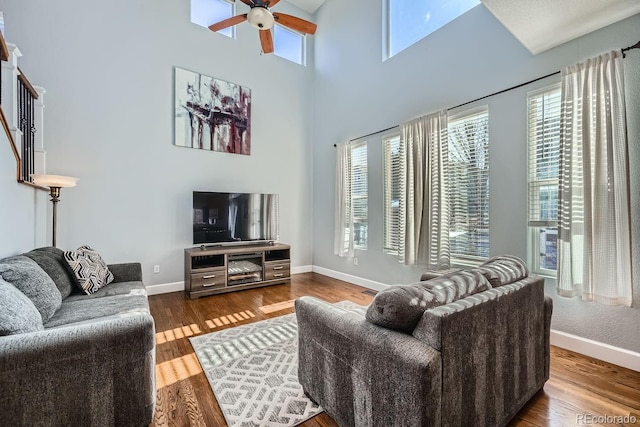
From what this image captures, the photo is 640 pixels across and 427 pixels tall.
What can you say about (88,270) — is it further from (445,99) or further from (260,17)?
(445,99)

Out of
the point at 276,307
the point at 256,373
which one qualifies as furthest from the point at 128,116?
the point at 256,373

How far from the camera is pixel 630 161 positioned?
2098 millimetres

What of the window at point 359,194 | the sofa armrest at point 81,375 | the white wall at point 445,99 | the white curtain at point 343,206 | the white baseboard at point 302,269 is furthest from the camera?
the white baseboard at point 302,269

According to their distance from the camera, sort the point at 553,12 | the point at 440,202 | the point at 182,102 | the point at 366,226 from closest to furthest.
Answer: the point at 553,12
the point at 440,202
the point at 182,102
the point at 366,226

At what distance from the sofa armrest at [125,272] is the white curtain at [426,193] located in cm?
303

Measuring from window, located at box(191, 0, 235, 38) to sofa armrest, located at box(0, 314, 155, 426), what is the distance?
4432 millimetres

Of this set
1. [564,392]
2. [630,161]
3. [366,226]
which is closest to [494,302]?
[564,392]

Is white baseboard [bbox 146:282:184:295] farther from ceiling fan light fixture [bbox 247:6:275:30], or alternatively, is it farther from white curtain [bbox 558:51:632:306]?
white curtain [bbox 558:51:632:306]

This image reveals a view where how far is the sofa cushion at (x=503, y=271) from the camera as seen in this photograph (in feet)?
5.21

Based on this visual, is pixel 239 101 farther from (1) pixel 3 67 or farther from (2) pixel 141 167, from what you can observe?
(1) pixel 3 67

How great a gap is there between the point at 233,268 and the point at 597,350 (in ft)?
13.2

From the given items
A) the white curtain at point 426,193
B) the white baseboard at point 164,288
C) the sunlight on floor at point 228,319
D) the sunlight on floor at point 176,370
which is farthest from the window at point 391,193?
the white baseboard at point 164,288

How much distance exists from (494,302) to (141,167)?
170 inches

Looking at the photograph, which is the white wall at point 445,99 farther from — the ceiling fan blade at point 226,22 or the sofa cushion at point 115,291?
the sofa cushion at point 115,291
